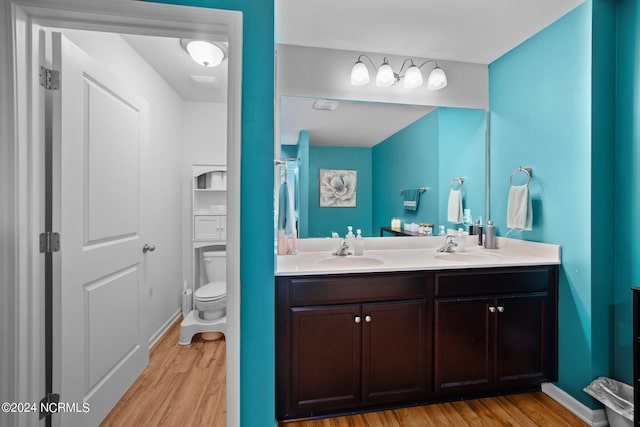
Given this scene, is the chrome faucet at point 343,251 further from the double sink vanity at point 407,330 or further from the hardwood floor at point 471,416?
the hardwood floor at point 471,416

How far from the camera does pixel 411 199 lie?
2.24 meters

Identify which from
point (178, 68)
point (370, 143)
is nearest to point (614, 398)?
point (370, 143)

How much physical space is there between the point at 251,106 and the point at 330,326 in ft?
3.80

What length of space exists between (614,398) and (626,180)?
1.15 metres

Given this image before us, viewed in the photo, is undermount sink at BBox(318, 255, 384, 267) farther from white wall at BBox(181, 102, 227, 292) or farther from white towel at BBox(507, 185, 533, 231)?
white wall at BBox(181, 102, 227, 292)

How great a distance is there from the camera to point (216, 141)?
312 cm

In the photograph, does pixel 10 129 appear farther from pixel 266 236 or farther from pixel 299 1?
pixel 299 1

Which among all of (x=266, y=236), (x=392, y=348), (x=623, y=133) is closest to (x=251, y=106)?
(x=266, y=236)

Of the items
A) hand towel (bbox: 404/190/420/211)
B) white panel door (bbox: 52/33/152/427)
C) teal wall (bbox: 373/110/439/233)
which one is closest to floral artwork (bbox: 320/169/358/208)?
teal wall (bbox: 373/110/439/233)

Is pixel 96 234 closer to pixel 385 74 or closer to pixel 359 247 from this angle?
pixel 359 247

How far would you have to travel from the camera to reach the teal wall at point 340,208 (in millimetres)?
2121

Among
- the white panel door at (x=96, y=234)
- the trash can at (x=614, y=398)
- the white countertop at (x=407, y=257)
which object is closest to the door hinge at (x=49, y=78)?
the white panel door at (x=96, y=234)

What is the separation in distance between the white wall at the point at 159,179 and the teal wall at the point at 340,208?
1171 mm

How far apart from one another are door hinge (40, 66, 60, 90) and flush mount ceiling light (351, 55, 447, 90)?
1635 mm
